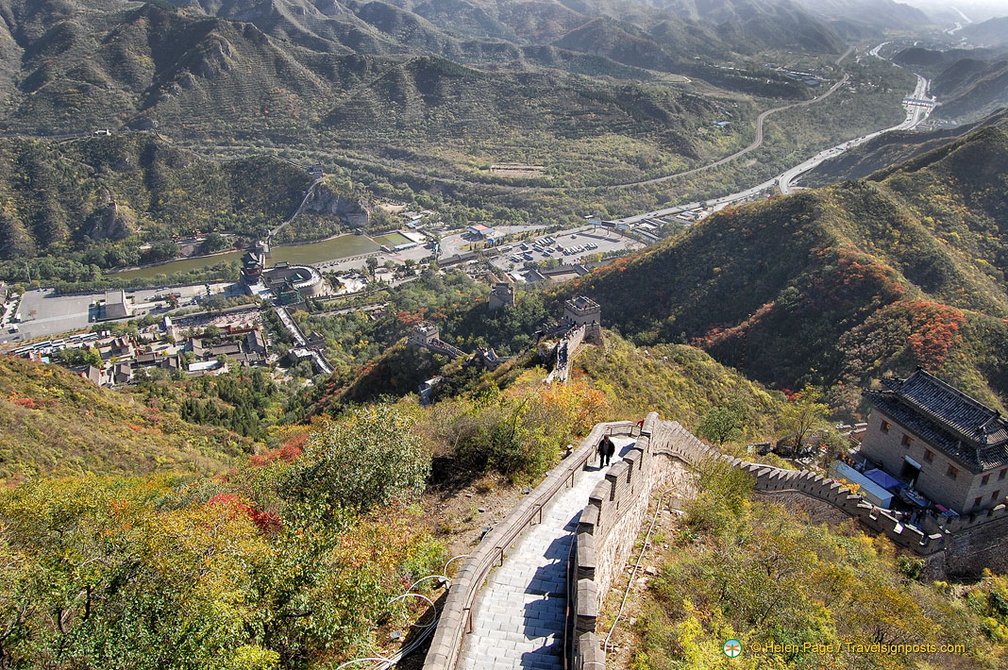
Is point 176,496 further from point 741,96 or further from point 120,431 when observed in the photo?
point 741,96

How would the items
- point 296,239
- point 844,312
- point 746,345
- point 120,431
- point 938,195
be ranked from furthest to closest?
point 296,239, point 938,195, point 746,345, point 844,312, point 120,431

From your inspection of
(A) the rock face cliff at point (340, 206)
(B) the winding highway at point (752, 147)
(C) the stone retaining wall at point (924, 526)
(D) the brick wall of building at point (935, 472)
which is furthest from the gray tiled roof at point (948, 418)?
(B) the winding highway at point (752, 147)

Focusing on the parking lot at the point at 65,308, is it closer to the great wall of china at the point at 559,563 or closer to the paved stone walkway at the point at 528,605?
the great wall of china at the point at 559,563

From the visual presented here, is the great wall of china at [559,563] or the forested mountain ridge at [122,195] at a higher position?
the great wall of china at [559,563]

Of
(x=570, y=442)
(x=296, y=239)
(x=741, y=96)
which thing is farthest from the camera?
(x=741, y=96)

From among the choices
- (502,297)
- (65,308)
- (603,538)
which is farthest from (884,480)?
(65,308)

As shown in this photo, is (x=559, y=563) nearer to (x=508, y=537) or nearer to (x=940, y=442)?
(x=508, y=537)

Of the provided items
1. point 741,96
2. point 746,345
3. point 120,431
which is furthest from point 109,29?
point 746,345

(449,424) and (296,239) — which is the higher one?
(449,424)

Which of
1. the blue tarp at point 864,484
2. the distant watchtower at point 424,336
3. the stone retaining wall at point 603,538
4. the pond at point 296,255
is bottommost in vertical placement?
the pond at point 296,255
